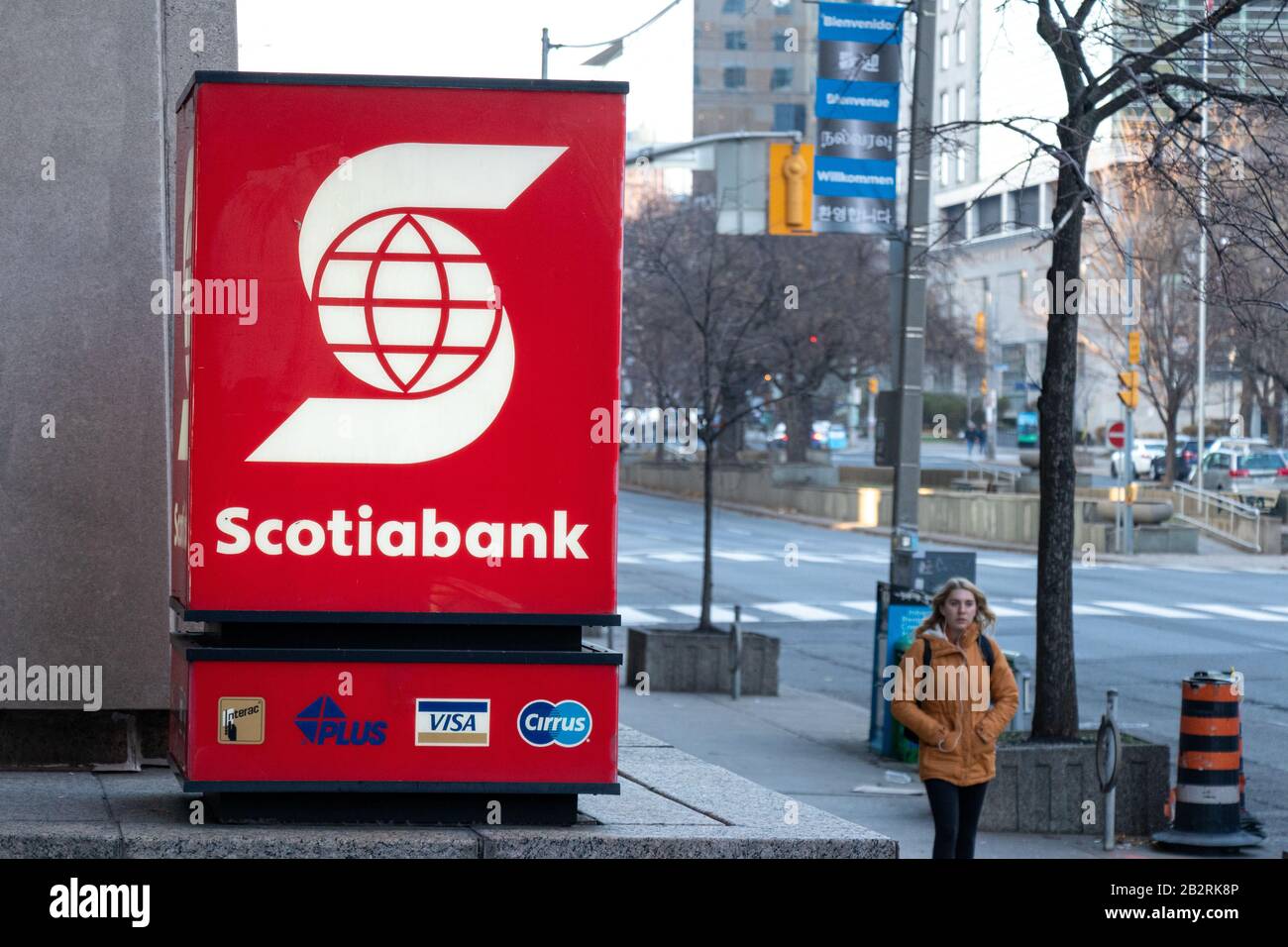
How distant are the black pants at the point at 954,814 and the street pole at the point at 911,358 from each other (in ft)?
22.6

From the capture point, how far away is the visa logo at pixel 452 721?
5.55m

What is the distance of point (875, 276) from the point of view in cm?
5131

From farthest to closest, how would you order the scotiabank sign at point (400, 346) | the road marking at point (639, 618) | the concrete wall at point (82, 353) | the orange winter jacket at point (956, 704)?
the road marking at point (639, 618), the orange winter jacket at point (956, 704), the concrete wall at point (82, 353), the scotiabank sign at point (400, 346)

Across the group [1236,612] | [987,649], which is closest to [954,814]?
[987,649]

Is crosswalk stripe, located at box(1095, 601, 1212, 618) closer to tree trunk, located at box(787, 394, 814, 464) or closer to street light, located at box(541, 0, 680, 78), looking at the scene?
street light, located at box(541, 0, 680, 78)

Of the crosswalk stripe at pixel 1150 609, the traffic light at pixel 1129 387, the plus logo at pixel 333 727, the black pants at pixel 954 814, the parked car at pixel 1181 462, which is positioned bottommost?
the crosswalk stripe at pixel 1150 609

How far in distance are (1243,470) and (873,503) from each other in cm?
1391

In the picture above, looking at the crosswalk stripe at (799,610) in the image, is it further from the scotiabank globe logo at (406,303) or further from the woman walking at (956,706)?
the scotiabank globe logo at (406,303)

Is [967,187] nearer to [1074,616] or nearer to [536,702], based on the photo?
[1074,616]

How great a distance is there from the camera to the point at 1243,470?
183 feet

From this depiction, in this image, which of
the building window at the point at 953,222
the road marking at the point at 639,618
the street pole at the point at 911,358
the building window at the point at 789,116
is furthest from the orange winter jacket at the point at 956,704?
the building window at the point at 789,116

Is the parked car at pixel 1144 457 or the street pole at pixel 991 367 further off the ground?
the street pole at pixel 991 367

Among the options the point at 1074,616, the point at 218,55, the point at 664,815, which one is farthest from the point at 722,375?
the point at 664,815

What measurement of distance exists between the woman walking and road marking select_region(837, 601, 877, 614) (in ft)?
63.0
